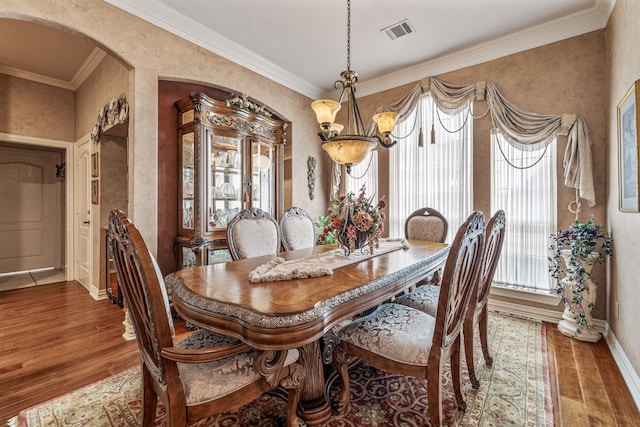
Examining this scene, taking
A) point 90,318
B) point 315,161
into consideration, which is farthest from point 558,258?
point 90,318

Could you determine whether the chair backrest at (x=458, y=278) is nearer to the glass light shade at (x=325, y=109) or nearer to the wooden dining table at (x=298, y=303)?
the wooden dining table at (x=298, y=303)

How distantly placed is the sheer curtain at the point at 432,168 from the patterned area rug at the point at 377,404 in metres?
1.91

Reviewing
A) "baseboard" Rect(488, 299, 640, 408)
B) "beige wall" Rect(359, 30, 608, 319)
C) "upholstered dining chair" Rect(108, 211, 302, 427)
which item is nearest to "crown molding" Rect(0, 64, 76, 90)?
"upholstered dining chair" Rect(108, 211, 302, 427)

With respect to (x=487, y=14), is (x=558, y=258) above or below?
below

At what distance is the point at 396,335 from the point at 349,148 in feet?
4.11

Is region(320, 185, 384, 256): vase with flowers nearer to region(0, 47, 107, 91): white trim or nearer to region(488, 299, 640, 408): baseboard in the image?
region(488, 299, 640, 408): baseboard

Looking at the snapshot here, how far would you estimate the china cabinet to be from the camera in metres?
2.96

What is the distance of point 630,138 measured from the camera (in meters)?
1.96

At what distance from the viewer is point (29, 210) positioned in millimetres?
5051

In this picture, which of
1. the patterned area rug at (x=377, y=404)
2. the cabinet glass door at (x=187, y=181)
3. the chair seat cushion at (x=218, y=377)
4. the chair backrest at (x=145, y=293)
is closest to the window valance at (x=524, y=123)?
the patterned area rug at (x=377, y=404)

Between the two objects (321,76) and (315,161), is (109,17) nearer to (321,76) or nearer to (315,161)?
(321,76)

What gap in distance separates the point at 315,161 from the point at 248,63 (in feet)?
5.42

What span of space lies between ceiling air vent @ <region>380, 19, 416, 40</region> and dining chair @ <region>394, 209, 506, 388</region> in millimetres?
2212

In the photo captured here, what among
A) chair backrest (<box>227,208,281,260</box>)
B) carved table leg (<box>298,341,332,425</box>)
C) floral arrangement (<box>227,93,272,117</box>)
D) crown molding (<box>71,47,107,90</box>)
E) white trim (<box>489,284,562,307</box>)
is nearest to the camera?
carved table leg (<box>298,341,332,425</box>)
